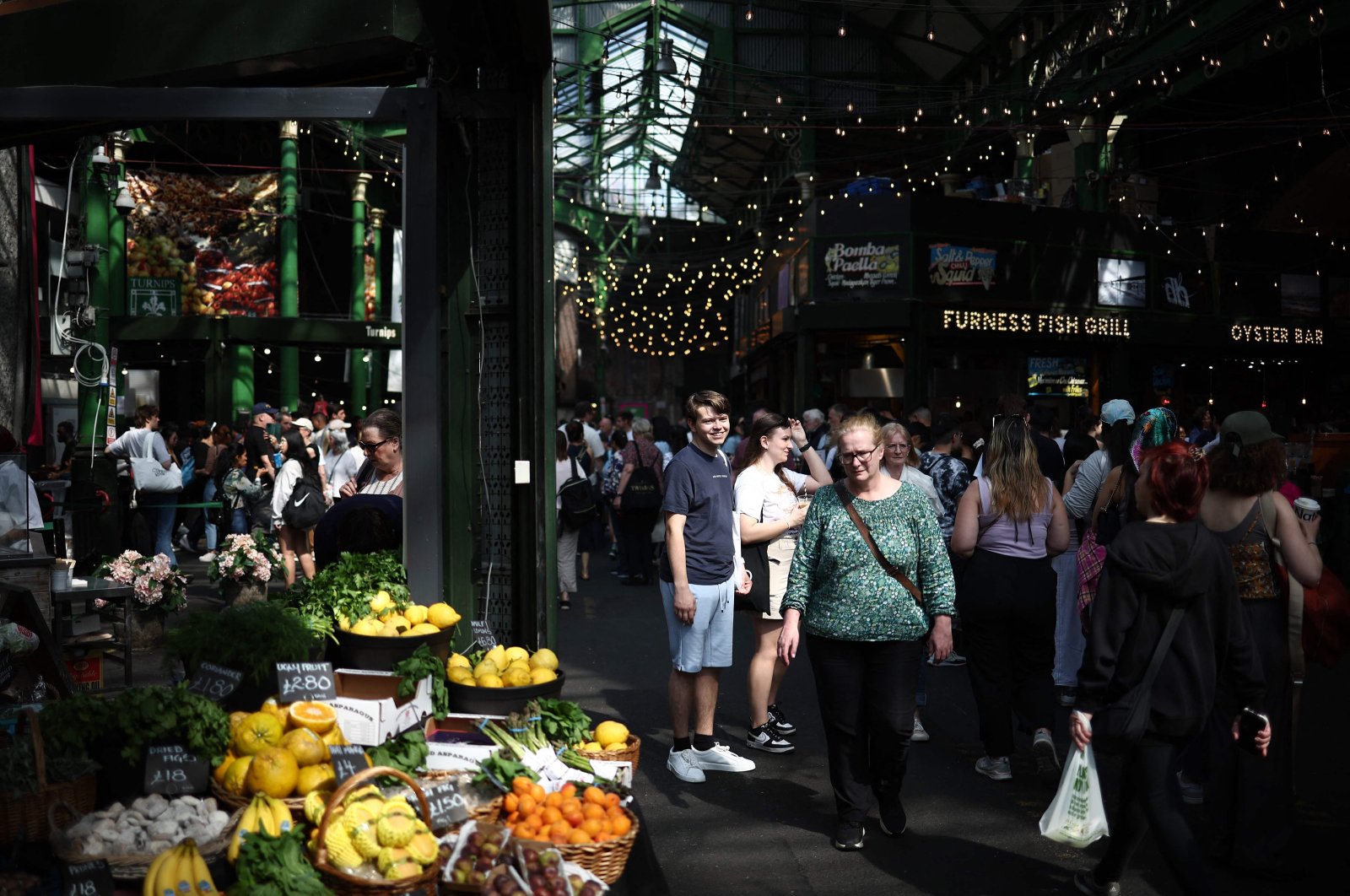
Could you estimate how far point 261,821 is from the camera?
12.1 ft

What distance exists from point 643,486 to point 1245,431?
866 cm

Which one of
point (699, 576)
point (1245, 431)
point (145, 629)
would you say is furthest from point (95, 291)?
point (1245, 431)

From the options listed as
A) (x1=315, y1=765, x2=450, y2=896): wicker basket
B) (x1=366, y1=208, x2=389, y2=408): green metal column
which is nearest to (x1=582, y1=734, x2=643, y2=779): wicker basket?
(x1=315, y1=765, x2=450, y2=896): wicker basket

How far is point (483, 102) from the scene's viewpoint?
550cm

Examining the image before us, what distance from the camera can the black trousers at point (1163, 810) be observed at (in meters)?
4.17

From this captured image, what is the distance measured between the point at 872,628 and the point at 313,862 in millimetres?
2645

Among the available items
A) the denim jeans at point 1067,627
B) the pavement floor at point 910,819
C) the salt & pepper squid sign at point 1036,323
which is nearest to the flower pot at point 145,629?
the pavement floor at point 910,819

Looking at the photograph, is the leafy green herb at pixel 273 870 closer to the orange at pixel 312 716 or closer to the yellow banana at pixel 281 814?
the yellow banana at pixel 281 814

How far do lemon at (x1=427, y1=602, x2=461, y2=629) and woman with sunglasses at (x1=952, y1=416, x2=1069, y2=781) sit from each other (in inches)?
111

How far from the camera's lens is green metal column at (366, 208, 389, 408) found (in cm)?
3275

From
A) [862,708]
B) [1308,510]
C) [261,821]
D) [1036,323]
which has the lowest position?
[862,708]

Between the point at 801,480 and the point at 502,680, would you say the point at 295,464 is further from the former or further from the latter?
the point at 502,680

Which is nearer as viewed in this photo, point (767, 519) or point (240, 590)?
point (767, 519)

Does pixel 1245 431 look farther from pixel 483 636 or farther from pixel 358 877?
pixel 358 877
